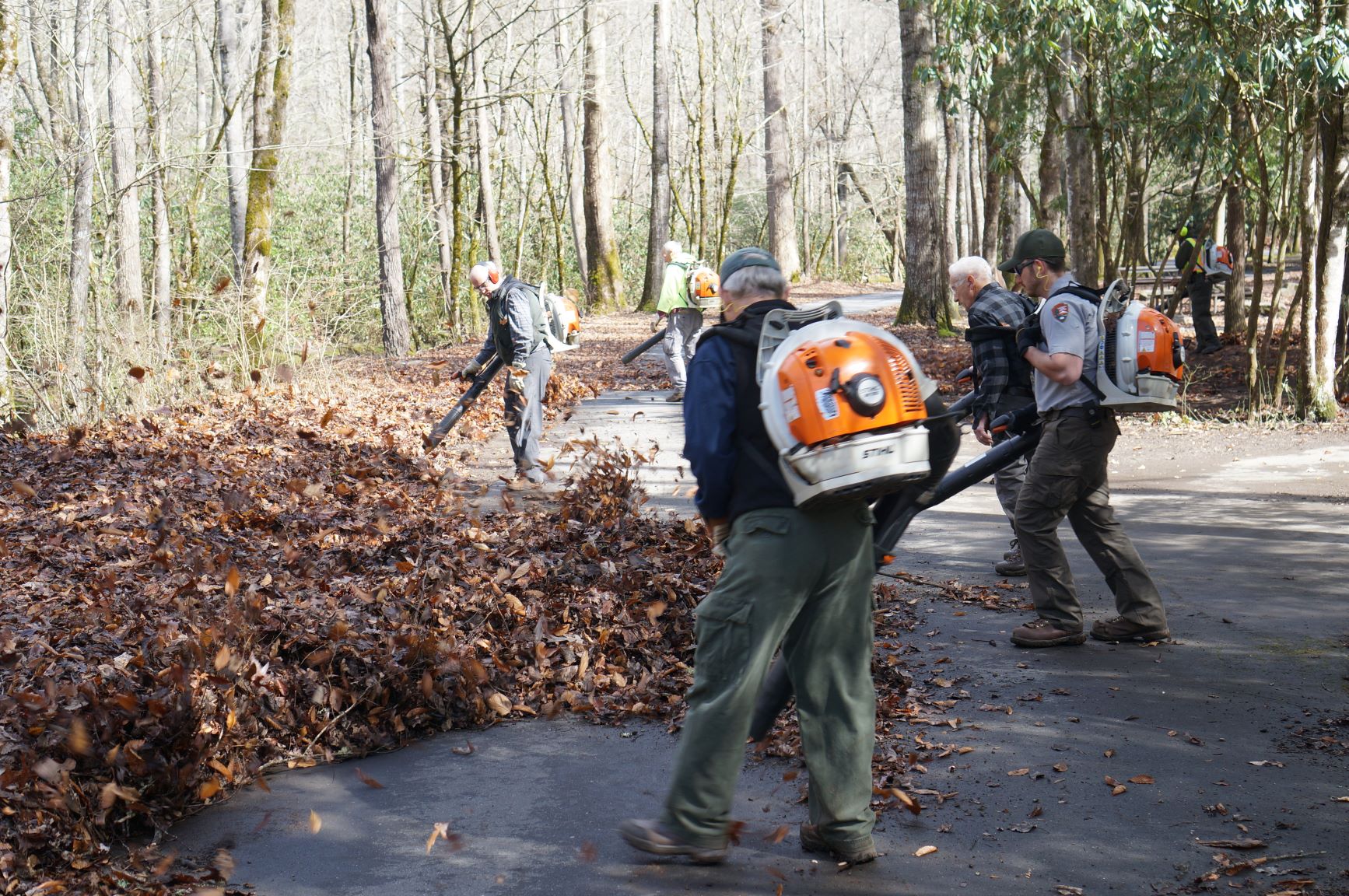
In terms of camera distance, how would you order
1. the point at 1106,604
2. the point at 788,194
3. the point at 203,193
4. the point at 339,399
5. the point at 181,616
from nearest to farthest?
1. the point at 181,616
2. the point at 1106,604
3. the point at 339,399
4. the point at 203,193
5. the point at 788,194

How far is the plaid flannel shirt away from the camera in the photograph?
7074mm

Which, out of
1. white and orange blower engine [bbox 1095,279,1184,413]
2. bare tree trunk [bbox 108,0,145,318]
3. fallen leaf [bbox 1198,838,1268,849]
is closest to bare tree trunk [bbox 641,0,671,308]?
bare tree trunk [bbox 108,0,145,318]

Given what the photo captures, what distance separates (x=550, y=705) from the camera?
5.93 metres

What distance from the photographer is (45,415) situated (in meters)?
13.9

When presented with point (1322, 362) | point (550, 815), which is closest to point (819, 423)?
point (550, 815)

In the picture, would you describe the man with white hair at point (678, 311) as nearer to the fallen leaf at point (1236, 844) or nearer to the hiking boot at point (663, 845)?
the hiking boot at point (663, 845)

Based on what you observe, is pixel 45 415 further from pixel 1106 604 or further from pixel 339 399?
pixel 1106 604

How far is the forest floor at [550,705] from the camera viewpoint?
13.9 ft

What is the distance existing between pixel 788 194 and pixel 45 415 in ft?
88.0

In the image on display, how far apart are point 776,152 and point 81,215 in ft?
74.8

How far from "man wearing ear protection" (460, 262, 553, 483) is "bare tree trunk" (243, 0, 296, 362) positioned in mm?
8018

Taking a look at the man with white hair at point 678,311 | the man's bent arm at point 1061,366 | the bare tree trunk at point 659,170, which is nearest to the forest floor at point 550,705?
the man's bent arm at point 1061,366

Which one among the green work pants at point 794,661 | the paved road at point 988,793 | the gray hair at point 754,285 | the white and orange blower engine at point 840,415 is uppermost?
the gray hair at point 754,285

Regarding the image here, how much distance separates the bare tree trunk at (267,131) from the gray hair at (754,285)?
15149 mm
